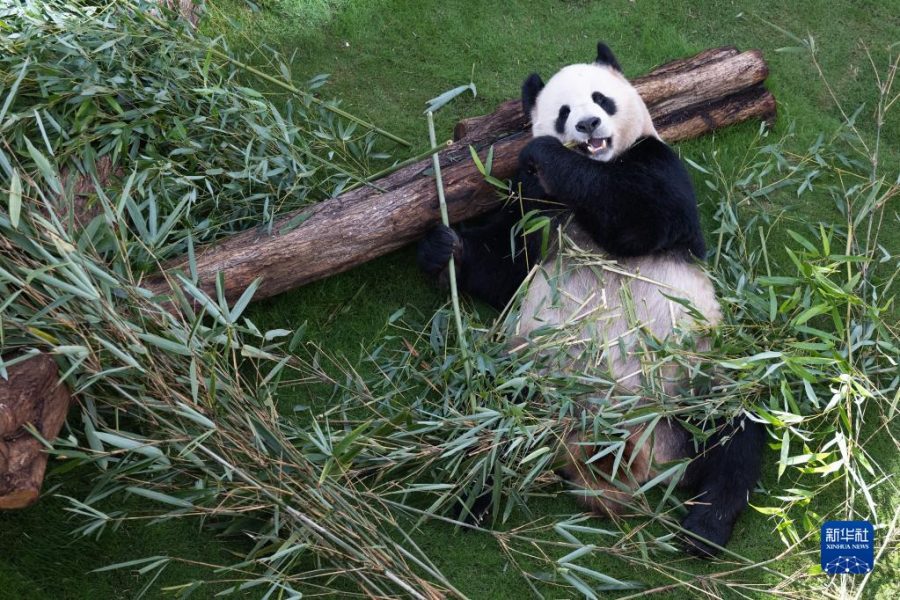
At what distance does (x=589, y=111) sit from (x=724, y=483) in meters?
1.53

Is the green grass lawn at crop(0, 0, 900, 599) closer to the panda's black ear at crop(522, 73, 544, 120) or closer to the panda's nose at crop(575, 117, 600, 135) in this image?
the panda's black ear at crop(522, 73, 544, 120)

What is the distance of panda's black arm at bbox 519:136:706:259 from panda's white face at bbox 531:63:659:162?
0.38 feet

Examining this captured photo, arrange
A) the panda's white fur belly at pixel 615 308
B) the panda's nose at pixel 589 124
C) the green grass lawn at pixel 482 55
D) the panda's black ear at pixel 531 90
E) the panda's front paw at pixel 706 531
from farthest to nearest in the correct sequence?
the green grass lawn at pixel 482 55, the panda's black ear at pixel 531 90, the panda's nose at pixel 589 124, the panda's white fur belly at pixel 615 308, the panda's front paw at pixel 706 531

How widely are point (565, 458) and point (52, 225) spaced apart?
6.37ft

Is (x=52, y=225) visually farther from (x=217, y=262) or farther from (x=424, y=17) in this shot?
(x=424, y=17)

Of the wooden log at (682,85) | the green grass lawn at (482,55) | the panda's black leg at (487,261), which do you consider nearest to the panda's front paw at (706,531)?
the green grass lawn at (482,55)

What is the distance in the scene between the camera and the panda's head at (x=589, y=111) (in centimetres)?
338

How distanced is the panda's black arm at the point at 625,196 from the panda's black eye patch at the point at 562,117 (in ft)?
0.46

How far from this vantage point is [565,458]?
10.3 feet

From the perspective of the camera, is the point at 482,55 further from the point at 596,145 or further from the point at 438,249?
the point at 438,249

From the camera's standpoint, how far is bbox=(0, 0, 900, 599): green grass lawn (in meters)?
3.72

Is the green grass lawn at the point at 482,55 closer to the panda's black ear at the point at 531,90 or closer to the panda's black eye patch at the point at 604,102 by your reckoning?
the panda's black ear at the point at 531,90

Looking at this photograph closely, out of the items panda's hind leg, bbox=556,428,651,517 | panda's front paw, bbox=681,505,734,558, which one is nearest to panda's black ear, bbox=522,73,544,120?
panda's hind leg, bbox=556,428,651,517

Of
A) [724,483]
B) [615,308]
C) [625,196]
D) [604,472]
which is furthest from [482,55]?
[724,483]
